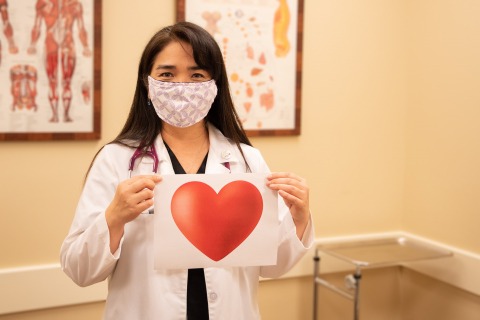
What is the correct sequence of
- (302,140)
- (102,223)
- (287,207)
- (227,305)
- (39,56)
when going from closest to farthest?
(102,223)
(227,305)
(287,207)
(39,56)
(302,140)

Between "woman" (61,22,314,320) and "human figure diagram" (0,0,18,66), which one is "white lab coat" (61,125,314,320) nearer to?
"woman" (61,22,314,320)

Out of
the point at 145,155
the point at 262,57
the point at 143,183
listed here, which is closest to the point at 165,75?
the point at 145,155

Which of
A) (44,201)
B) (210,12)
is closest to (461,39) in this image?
(210,12)

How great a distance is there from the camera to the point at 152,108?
62.2 inches

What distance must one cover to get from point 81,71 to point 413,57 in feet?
5.62

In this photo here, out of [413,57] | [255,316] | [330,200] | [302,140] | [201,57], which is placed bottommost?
[255,316]

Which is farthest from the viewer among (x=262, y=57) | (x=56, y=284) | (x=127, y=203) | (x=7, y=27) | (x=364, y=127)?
(x=364, y=127)

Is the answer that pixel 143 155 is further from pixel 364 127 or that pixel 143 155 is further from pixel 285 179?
pixel 364 127

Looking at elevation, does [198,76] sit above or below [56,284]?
above

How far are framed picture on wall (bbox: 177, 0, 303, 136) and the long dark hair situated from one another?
3.31 feet

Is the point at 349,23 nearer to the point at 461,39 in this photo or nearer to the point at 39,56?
the point at 461,39

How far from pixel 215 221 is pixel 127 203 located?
270 mm

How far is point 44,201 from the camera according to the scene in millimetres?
2346

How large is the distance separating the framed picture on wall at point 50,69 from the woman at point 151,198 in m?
0.86
